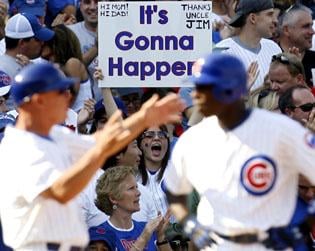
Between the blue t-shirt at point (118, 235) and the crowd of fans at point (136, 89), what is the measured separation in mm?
10

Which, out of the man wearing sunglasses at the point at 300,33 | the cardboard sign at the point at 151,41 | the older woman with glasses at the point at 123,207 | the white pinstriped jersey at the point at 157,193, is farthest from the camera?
the man wearing sunglasses at the point at 300,33

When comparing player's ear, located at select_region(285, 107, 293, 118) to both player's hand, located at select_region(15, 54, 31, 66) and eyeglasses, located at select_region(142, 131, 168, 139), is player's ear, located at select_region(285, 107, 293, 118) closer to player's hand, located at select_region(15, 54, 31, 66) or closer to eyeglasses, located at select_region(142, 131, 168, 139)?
eyeglasses, located at select_region(142, 131, 168, 139)

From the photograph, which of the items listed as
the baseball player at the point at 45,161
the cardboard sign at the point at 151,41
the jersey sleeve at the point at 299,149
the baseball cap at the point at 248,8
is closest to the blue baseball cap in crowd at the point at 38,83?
the baseball player at the point at 45,161

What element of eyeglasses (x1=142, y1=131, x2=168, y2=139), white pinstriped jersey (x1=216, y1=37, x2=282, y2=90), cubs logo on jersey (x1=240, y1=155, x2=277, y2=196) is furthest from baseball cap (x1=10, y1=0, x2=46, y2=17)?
cubs logo on jersey (x1=240, y1=155, x2=277, y2=196)

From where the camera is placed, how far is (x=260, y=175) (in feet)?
27.9

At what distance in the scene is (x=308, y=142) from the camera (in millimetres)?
8477

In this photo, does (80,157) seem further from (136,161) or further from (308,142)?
(136,161)

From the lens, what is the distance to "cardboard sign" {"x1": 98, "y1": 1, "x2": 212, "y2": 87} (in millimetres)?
12242

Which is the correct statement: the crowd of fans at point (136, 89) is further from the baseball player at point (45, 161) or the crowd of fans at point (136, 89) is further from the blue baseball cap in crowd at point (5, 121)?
the baseball player at point (45, 161)

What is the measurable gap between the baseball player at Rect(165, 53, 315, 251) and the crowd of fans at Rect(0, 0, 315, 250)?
6.08ft

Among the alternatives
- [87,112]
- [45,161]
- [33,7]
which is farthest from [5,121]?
[45,161]

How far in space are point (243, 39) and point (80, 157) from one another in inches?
176

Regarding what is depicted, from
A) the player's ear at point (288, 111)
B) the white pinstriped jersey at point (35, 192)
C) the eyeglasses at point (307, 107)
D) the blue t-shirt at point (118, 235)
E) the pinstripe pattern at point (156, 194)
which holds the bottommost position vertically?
the blue t-shirt at point (118, 235)

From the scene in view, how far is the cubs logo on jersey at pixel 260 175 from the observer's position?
851 centimetres
